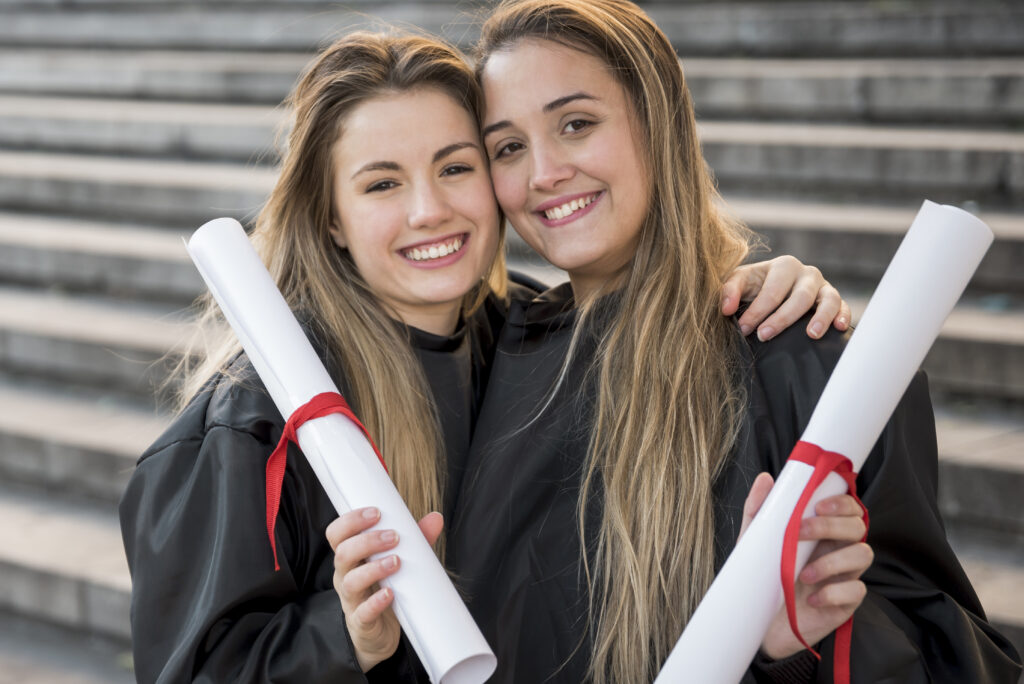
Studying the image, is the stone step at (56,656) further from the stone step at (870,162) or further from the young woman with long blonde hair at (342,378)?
the stone step at (870,162)

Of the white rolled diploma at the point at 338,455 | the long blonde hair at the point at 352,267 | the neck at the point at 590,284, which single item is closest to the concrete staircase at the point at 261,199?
the long blonde hair at the point at 352,267

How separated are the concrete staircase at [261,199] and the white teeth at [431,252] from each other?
639mm

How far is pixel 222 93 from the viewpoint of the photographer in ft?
21.5

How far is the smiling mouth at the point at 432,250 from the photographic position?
86.4 inches

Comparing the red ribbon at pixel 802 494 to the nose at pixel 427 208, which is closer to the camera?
the red ribbon at pixel 802 494

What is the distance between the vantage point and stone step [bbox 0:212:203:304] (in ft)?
15.8

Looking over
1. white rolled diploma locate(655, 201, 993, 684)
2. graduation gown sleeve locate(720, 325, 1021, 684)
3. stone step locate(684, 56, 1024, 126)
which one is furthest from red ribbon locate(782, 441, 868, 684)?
stone step locate(684, 56, 1024, 126)

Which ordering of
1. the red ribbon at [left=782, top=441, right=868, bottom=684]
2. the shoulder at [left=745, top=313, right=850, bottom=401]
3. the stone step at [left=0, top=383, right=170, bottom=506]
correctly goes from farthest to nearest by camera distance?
the stone step at [left=0, top=383, right=170, bottom=506], the shoulder at [left=745, top=313, right=850, bottom=401], the red ribbon at [left=782, top=441, right=868, bottom=684]

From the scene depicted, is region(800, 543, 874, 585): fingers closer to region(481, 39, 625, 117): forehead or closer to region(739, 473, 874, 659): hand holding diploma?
region(739, 473, 874, 659): hand holding diploma

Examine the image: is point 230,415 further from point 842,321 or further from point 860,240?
point 860,240

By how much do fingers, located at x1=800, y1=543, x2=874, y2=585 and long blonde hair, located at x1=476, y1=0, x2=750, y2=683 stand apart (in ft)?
1.12

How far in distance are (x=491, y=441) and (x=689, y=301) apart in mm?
477

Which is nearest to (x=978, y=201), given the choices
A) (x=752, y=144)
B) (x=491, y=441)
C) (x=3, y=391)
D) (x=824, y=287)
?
(x=752, y=144)

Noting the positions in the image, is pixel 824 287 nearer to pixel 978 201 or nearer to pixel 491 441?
pixel 491 441
